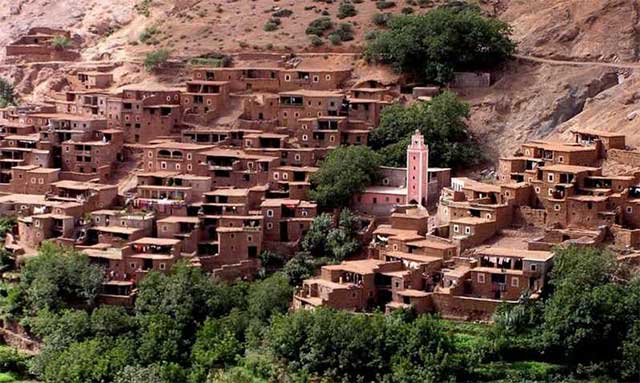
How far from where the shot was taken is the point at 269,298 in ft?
121

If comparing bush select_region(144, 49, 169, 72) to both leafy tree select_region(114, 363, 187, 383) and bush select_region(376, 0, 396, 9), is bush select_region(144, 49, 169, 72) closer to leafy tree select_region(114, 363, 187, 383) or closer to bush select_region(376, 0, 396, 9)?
bush select_region(376, 0, 396, 9)

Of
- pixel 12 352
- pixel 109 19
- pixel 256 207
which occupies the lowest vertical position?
pixel 12 352

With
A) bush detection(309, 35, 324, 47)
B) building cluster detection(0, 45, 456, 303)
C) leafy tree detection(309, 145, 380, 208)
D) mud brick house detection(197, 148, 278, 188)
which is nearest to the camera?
building cluster detection(0, 45, 456, 303)

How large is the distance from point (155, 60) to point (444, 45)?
8.54 meters

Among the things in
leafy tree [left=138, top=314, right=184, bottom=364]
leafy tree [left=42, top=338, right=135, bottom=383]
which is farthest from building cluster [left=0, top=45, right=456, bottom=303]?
leafy tree [left=42, top=338, right=135, bottom=383]

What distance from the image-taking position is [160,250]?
3866 cm

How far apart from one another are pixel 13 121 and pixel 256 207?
8.65 m

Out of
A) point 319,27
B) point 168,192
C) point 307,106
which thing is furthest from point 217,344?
point 319,27

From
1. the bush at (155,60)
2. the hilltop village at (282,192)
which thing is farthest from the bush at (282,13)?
the bush at (155,60)

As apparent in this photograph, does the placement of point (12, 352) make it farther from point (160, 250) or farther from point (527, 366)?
point (527, 366)

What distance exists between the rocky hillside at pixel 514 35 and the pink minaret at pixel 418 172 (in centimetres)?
292

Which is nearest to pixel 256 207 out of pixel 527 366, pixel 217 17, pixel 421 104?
pixel 421 104

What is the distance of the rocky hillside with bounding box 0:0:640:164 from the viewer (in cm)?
4297

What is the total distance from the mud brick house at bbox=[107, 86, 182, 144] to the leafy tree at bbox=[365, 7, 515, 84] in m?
5.93
